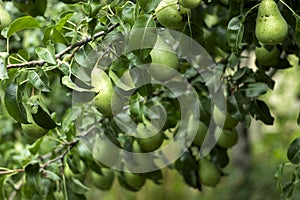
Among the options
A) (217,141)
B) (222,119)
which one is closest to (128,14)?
(222,119)

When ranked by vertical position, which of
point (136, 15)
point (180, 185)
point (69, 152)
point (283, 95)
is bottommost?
point (180, 185)

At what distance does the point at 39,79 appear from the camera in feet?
3.84

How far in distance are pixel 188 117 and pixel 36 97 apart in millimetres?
493

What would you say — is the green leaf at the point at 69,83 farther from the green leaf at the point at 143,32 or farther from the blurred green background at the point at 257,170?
the blurred green background at the point at 257,170

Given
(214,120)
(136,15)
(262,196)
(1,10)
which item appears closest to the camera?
(136,15)

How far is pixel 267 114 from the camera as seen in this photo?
1544mm

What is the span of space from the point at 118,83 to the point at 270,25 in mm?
332

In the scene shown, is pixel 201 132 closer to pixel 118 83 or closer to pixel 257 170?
pixel 118 83

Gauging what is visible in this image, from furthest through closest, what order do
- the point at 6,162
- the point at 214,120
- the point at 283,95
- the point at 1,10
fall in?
1. the point at 283,95
2. the point at 6,162
3. the point at 214,120
4. the point at 1,10

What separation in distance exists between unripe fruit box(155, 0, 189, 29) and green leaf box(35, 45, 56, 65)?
22 cm

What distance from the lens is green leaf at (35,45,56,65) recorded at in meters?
1.18

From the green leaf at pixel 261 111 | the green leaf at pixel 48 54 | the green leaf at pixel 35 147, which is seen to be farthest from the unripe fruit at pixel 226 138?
the green leaf at pixel 48 54

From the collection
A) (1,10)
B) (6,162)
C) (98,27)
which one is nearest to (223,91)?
(98,27)

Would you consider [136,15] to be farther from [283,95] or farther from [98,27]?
[283,95]
